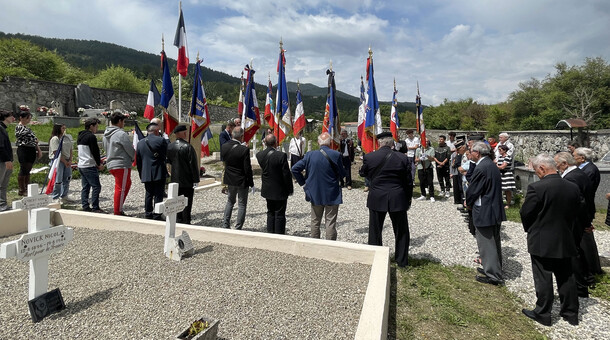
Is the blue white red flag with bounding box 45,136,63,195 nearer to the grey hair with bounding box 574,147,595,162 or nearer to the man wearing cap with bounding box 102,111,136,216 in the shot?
the man wearing cap with bounding box 102,111,136,216

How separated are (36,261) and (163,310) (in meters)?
1.12

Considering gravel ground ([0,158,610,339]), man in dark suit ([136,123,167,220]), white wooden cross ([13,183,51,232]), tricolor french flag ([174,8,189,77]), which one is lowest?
gravel ground ([0,158,610,339])

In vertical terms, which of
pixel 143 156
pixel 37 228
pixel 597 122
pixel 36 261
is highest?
pixel 597 122

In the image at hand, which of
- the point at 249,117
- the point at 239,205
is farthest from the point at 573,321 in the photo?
the point at 249,117

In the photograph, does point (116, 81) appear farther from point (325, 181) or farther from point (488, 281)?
point (488, 281)

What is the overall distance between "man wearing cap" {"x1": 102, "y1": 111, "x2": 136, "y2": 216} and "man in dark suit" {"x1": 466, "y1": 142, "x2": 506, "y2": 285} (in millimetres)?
5569

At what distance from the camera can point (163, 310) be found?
9.33ft

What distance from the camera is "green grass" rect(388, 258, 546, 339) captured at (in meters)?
3.01

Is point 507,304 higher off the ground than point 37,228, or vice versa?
point 37,228

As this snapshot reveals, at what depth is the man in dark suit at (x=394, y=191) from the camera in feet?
14.6

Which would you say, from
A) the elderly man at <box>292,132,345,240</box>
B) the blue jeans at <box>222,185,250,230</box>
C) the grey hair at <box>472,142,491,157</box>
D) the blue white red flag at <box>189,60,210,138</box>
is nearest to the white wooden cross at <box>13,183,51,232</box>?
the blue jeans at <box>222,185,250,230</box>

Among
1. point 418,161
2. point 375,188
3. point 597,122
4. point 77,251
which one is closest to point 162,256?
point 77,251

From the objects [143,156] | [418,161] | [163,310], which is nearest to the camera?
[163,310]

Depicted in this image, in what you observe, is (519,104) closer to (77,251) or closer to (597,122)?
(597,122)
